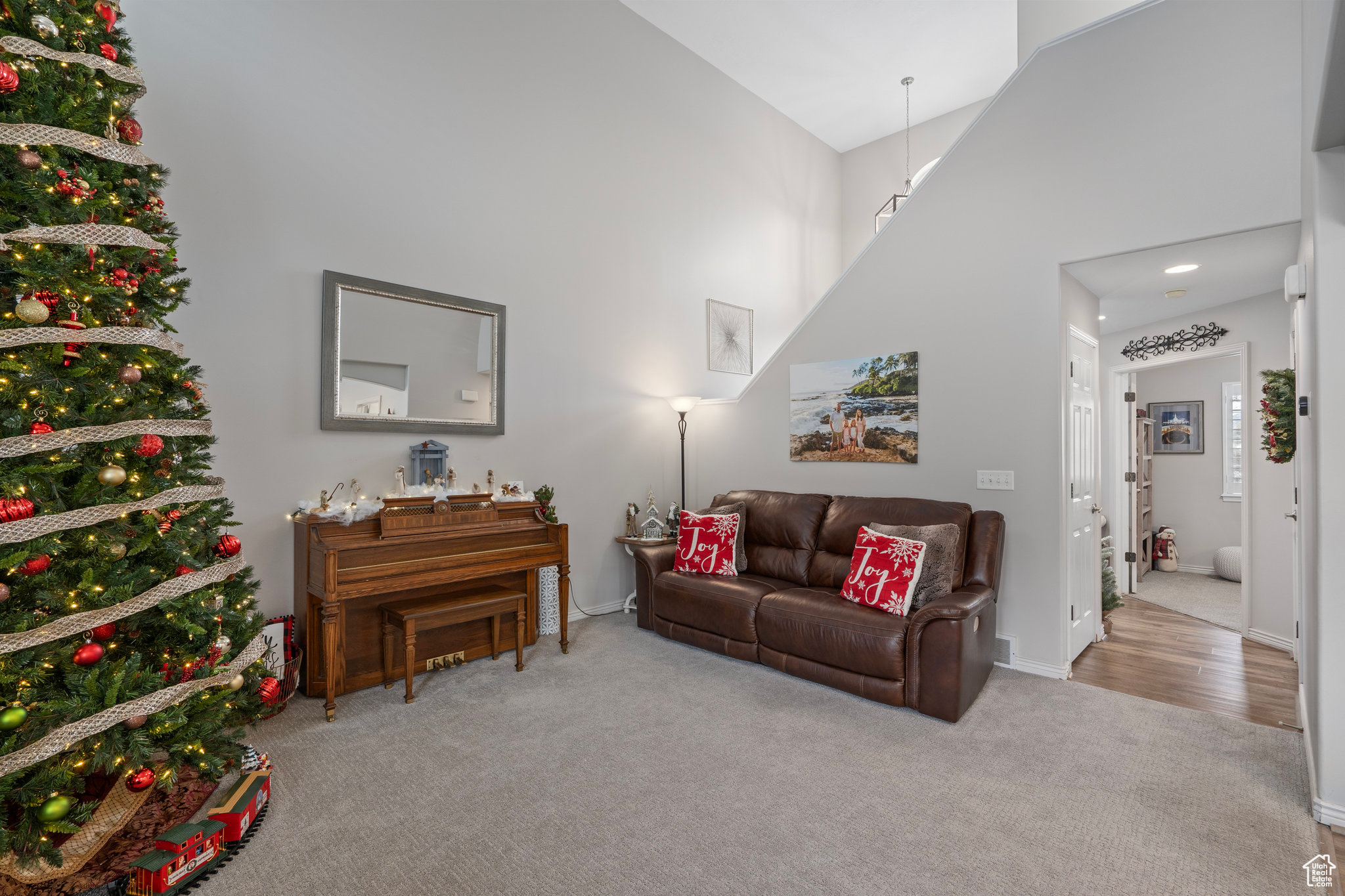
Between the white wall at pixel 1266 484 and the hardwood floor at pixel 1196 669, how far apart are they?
27cm

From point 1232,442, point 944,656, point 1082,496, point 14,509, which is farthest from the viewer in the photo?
point 1232,442

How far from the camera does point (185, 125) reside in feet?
9.32

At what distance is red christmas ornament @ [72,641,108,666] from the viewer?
1.63 meters

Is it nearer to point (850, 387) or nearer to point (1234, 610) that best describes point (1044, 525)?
point (850, 387)

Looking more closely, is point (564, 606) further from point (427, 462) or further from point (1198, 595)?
point (1198, 595)

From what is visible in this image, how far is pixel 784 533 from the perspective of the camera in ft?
13.1

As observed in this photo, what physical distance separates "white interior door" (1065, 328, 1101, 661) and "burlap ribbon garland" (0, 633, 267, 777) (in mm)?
3863

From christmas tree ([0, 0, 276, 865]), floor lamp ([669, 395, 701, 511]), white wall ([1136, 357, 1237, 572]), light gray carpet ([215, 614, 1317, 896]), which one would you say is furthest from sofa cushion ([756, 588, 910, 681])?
white wall ([1136, 357, 1237, 572])

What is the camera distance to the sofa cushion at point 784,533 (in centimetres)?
389

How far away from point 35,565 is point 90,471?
265 millimetres

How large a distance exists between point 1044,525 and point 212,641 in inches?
147

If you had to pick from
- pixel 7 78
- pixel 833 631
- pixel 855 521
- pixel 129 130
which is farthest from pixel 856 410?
pixel 7 78

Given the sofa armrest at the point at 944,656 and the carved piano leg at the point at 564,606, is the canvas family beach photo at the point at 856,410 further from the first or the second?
the carved piano leg at the point at 564,606

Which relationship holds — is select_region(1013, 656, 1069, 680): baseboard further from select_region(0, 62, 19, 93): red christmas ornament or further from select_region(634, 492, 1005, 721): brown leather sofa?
select_region(0, 62, 19, 93): red christmas ornament
